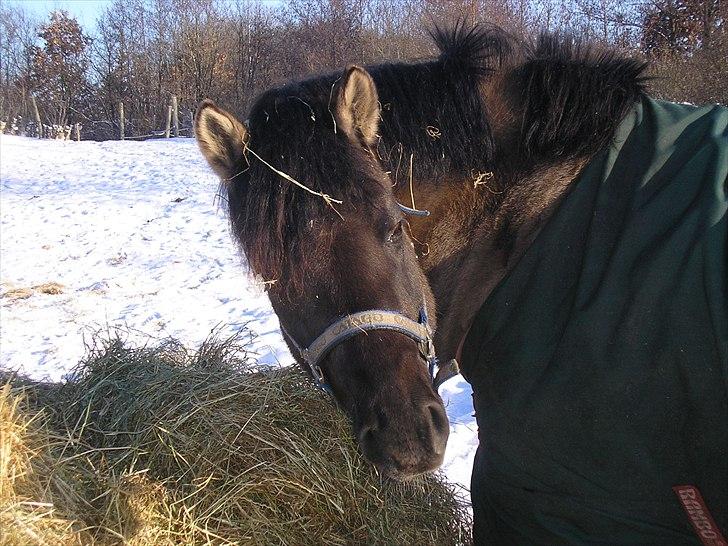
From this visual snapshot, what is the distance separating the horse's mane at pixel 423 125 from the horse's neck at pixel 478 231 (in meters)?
0.09

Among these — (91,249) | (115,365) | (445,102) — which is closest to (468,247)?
(445,102)

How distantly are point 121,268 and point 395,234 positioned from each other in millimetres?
7889

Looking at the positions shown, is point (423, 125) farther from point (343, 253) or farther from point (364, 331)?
point (364, 331)

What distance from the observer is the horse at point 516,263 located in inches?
64.9

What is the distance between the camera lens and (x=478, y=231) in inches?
84.2

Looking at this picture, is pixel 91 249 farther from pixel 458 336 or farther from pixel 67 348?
pixel 458 336

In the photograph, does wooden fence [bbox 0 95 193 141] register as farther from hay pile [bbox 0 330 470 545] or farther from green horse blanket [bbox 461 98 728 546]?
green horse blanket [bbox 461 98 728 546]

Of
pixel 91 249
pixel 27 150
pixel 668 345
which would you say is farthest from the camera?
pixel 27 150

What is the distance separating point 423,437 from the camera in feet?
5.35

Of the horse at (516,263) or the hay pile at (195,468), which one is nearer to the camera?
the horse at (516,263)

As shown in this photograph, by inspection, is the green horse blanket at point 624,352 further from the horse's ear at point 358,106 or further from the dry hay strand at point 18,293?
the dry hay strand at point 18,293

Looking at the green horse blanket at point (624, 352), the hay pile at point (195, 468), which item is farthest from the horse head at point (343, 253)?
the hay pile at point (195, 468)

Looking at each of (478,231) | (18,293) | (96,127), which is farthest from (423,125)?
(96,127)

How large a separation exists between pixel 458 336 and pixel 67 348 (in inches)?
207
